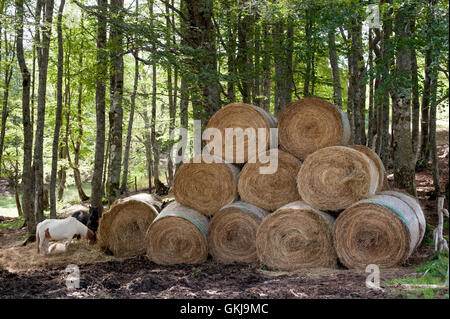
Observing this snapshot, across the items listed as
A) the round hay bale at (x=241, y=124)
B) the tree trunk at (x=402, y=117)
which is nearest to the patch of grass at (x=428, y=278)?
the round hay bale at (x=241, y=124)

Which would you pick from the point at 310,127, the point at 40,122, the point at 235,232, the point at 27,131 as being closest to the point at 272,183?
the point at 235,232

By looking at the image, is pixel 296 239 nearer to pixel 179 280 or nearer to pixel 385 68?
pixel 179 280

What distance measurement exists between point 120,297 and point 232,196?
281 cm

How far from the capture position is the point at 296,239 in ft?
21.2

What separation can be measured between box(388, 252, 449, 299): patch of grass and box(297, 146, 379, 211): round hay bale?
1315 millimetres

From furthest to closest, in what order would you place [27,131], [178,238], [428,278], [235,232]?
[27,131] → [178,238] → [235,232] → [428,278]

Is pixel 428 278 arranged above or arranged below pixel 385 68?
below

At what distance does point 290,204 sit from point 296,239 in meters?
0.59

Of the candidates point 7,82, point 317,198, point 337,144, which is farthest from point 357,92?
point 7,82

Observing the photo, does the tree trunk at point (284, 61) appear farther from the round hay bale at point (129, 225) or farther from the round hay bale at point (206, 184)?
the round hay bale at point (129, 225)

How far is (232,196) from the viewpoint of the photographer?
7.30 meters

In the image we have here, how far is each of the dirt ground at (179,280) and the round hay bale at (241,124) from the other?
6.40 feet

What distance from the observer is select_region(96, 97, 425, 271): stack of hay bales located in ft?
20.0

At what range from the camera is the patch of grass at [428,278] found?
4242 millimetres
